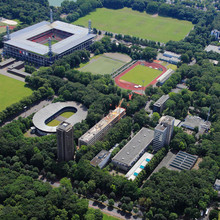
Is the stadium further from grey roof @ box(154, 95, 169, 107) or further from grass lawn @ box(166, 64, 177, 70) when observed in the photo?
grey roof @ box(154, 95, 169, 107)

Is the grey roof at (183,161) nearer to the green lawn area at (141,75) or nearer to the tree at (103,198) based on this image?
the tree at (103,198)

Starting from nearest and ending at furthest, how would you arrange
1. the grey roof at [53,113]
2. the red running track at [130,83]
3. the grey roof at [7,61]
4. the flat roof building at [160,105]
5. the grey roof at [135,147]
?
the grey roof at [135,147] → the grey roof at [53,113] → the flat roof building at [160,105] → the red running track at [130,83] → the grey roof at [7,61]

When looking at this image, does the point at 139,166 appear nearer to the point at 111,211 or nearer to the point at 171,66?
the point at 111,211

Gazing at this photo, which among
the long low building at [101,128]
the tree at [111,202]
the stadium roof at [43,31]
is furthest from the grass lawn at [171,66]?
the tree at [111,202]

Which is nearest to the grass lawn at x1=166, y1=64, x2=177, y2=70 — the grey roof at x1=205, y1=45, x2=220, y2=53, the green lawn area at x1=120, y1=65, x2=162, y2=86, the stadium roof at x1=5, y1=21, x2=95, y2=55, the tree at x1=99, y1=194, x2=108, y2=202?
the green lawn area at x1=120, y1=65, x2=162, y2=86

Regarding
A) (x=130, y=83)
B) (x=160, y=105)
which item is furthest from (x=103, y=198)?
(x=130, y=83)

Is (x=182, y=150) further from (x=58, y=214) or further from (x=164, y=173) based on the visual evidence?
(x=58, y=214)
